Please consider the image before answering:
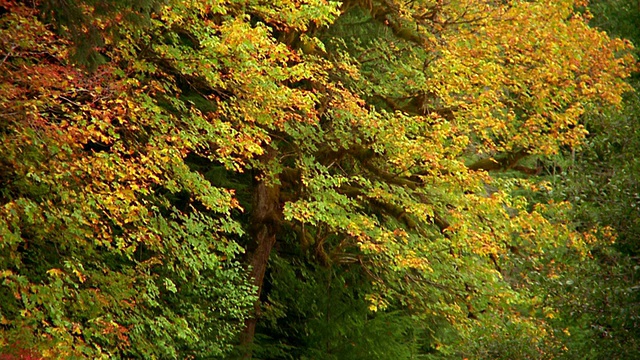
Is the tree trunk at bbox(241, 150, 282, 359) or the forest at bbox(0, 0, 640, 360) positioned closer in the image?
the forest at bbox(0, 0, 640, 360)

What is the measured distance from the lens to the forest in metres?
10.0

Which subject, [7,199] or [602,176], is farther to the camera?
[7,199]

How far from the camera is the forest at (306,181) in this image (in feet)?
32.9

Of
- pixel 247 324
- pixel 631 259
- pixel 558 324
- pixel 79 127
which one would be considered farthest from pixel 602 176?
pixel 247 324

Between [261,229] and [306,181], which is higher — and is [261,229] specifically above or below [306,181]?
below

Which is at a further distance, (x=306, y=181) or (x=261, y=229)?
(x=261, y=229)

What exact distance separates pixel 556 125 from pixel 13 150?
9.22 metres

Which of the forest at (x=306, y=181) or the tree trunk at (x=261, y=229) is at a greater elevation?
the forest at (x=306, y=181)

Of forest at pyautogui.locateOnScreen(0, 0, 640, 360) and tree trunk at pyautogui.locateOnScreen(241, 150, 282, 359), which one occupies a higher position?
forest at pyautogui.locateOnScreen(0, 0, 640, 360)

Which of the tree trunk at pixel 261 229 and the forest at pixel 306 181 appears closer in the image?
the forest at pixel 306 181

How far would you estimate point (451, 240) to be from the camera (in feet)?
51.8

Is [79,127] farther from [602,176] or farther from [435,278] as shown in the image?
[435,278]

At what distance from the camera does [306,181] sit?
14797mm

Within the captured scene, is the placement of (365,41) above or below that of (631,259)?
below
